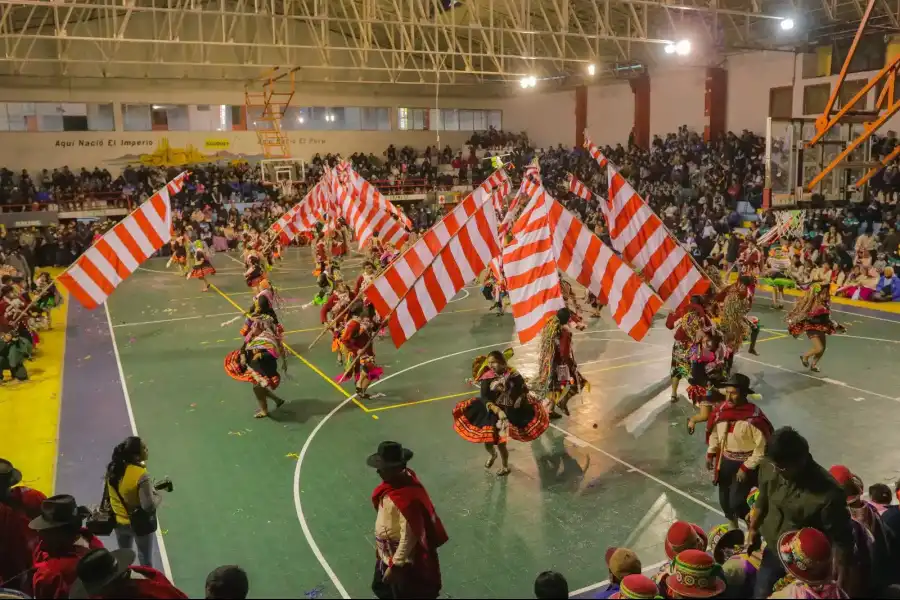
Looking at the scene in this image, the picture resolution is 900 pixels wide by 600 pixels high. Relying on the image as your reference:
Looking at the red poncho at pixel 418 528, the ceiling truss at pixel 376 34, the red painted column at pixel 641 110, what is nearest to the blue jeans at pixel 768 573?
the red poncho at pixel 418 528

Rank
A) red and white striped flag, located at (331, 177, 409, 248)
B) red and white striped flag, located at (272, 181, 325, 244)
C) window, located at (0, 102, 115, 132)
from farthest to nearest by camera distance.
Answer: window, located at (0, 102, 115, 132)
red and white striped flag, located at (272, 181, 325, 244)
red and white striped flag, located at (331, 177, 409, 248)

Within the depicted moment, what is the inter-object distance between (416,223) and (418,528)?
98.8ft

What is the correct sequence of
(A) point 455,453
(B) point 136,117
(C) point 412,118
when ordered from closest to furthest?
(A) point 455,453 < (B) point 136,117 < (C) point 412,118

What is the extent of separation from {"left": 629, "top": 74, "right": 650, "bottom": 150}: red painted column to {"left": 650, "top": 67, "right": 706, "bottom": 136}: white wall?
189 mm

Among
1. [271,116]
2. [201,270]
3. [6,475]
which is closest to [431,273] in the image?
[6,475]

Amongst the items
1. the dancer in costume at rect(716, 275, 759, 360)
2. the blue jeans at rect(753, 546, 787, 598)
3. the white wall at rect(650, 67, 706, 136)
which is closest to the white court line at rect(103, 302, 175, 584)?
the blue jeans at rect(753, 546, 787, 598)

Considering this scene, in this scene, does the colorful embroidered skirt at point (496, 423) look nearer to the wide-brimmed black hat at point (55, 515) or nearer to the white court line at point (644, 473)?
the white court line at point (644, 473)

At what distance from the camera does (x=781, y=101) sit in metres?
28.0

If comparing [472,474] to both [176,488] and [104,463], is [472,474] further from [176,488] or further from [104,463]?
[104,463]

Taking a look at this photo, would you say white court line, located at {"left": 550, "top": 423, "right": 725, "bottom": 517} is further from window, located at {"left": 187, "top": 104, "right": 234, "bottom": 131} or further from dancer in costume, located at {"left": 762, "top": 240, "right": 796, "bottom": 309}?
window, located at {"left": 187, "top": 104, "right": 234, "bottom": 131}

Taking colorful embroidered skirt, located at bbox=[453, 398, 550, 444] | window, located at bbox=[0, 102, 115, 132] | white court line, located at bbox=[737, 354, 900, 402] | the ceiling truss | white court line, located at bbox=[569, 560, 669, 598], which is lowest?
white court line, located at bbox=[569, 560, 669, 598]

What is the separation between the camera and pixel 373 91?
4075 cm

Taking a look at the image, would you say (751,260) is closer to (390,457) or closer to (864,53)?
(864,53)

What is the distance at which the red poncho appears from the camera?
454cm
